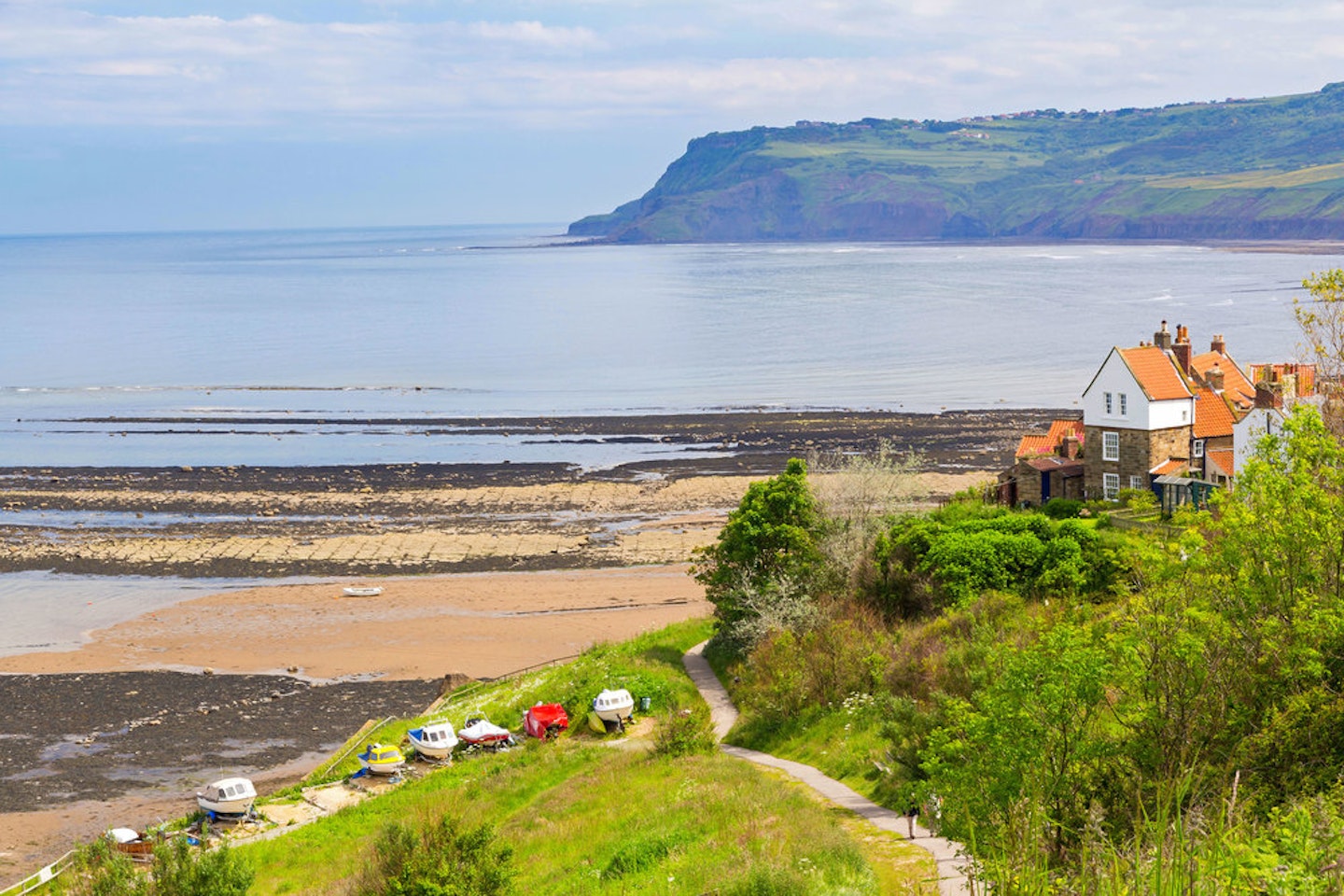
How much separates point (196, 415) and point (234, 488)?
95.5ft

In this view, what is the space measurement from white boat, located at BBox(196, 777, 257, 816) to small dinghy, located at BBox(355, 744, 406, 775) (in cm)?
291

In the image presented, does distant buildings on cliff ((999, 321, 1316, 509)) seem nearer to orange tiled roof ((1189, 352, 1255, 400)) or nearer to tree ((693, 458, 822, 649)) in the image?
orange tiled roof ((1189, 352, 1255, 400))

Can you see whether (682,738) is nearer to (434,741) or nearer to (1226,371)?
(434,741)

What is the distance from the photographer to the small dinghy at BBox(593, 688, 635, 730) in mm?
32969

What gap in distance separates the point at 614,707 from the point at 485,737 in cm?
328

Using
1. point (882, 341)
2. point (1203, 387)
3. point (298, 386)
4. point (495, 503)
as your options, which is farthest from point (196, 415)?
point (1203, 387)

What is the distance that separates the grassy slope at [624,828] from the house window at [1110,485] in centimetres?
1529

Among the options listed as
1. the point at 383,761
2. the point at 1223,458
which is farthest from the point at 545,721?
the point at 1223,458

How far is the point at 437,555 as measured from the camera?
57906 millimetres

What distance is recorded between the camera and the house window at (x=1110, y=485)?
40156mm

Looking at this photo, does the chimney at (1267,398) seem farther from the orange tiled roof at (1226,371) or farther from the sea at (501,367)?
the sea at (501,367)

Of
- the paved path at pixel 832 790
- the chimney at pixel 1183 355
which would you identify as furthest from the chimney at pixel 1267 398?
the paved path at pixel 832 790

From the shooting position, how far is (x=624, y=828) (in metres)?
23.5

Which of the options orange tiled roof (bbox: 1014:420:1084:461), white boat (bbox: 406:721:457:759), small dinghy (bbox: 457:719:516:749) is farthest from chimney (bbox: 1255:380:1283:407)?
white boat (bbox: 406:721:457:759)
